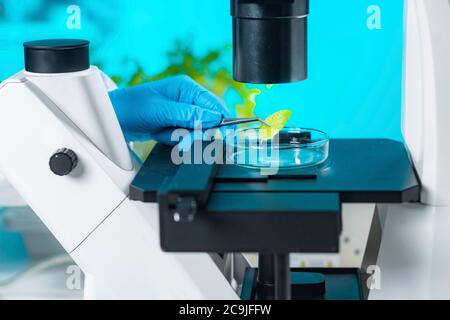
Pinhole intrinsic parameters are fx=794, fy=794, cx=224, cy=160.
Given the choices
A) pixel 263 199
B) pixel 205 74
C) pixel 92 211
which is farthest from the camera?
pixel 205 74

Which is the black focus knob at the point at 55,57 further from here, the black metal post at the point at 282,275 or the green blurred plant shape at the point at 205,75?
the green blurred plant shape at the point at 205,75

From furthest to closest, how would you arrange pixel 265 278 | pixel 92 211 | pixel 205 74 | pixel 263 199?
pixel 205 74 < pixel 265 278 < pixel 92 211 < pixel 263 199

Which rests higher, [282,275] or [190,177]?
[190,177]

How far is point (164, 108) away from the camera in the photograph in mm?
1445

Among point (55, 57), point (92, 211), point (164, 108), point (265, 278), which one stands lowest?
point (265, 278)

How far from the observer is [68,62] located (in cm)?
130

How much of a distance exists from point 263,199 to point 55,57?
1.39 feet

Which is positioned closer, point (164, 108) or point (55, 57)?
point (55, 57)

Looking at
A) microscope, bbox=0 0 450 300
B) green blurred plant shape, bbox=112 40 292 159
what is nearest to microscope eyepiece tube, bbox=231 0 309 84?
microscope, bbox=0 0 450 300

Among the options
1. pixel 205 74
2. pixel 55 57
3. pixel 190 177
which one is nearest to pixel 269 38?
pixel 190 177

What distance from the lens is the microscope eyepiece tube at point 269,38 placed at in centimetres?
117

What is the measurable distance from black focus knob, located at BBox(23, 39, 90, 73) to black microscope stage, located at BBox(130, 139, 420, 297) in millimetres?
210

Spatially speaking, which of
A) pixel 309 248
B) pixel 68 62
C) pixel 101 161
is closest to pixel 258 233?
pixel 309 248

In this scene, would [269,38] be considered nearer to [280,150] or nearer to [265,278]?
[280,150]
